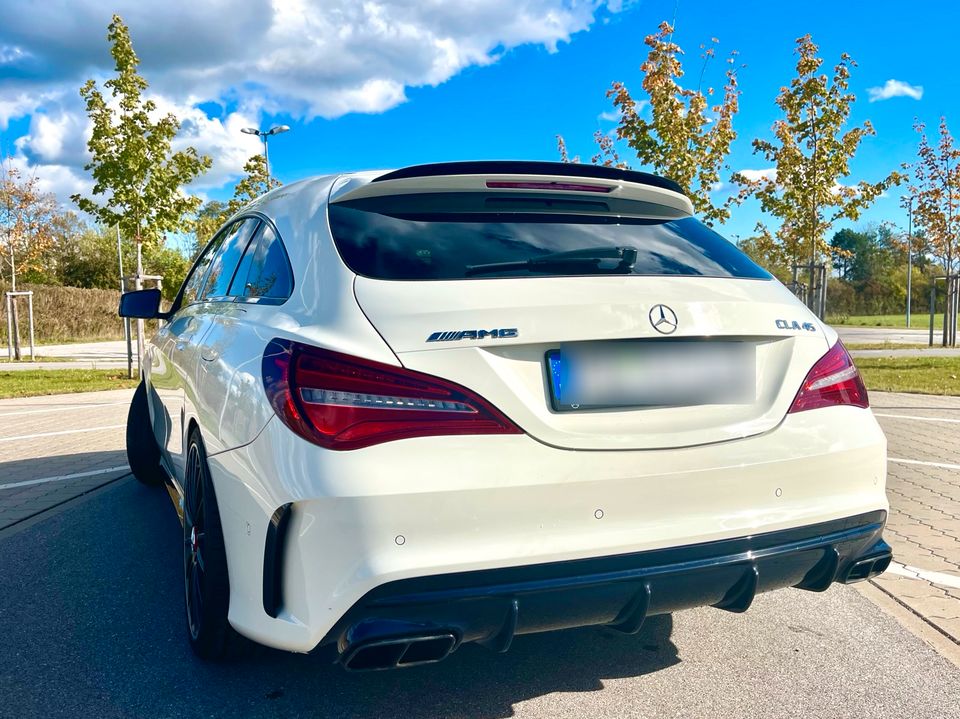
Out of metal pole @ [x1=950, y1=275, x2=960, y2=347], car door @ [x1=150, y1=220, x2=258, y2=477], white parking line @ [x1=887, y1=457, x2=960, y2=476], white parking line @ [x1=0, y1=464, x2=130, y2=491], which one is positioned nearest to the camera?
car door @ [x1=150, y1=220, x2=258, y2=477]

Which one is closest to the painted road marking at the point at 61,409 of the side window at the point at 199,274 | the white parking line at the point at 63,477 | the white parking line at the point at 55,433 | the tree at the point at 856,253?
the white parking line at the point at 55,433

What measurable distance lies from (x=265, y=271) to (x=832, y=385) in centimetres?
196

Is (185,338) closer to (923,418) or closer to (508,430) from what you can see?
(508,430)

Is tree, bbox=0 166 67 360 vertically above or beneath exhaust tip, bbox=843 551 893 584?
above

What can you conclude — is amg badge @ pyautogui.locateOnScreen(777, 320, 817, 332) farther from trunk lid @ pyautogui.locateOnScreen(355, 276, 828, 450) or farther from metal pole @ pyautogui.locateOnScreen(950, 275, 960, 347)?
metal pole @ pyautogui.locateOnScreen(950, 275, 960, 347)

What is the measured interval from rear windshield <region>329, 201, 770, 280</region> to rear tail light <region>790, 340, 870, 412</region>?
1.21 ft

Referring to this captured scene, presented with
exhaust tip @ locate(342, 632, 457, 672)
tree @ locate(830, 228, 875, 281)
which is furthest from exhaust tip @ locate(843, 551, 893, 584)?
tree @ locate(830, 228, 875, 281)

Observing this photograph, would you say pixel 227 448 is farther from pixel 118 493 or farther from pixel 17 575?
pixel 118 493

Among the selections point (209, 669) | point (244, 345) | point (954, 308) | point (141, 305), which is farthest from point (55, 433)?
point (954, 308)

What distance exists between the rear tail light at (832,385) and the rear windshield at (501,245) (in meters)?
0.37

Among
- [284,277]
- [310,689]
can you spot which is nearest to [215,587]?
[310,689]

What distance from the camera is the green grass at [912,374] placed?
12078mm

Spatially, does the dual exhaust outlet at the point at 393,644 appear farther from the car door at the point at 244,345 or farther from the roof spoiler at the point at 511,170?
the roof spoiler at the point at 511,170

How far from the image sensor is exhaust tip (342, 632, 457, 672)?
2141mm
